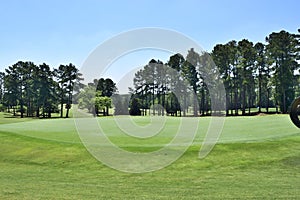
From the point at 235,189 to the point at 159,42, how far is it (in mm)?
8546

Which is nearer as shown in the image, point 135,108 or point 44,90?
point 135,108

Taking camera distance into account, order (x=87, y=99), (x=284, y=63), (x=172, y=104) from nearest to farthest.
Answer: (x=284, y=63), (x=87, y=99), (x=172, y=104)

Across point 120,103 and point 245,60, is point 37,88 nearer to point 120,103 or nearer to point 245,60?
point 120,103

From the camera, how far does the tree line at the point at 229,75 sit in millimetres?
75500

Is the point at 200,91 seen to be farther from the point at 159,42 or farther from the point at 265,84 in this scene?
the point at 159,42

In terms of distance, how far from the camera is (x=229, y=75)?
289 ft

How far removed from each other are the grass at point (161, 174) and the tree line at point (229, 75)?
187 ft

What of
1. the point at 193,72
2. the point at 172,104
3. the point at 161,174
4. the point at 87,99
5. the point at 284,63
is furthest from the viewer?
the point at 172,104

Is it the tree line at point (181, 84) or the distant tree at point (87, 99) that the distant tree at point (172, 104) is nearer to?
the tree line at point (181, 84)

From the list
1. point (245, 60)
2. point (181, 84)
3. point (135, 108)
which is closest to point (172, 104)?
point (181, 84)

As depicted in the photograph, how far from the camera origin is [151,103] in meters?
97.7

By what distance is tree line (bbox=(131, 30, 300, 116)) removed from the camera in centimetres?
7550

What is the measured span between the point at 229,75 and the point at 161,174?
3000 inches

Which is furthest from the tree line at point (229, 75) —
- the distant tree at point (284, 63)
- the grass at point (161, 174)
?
the grass at point (161, 174)
